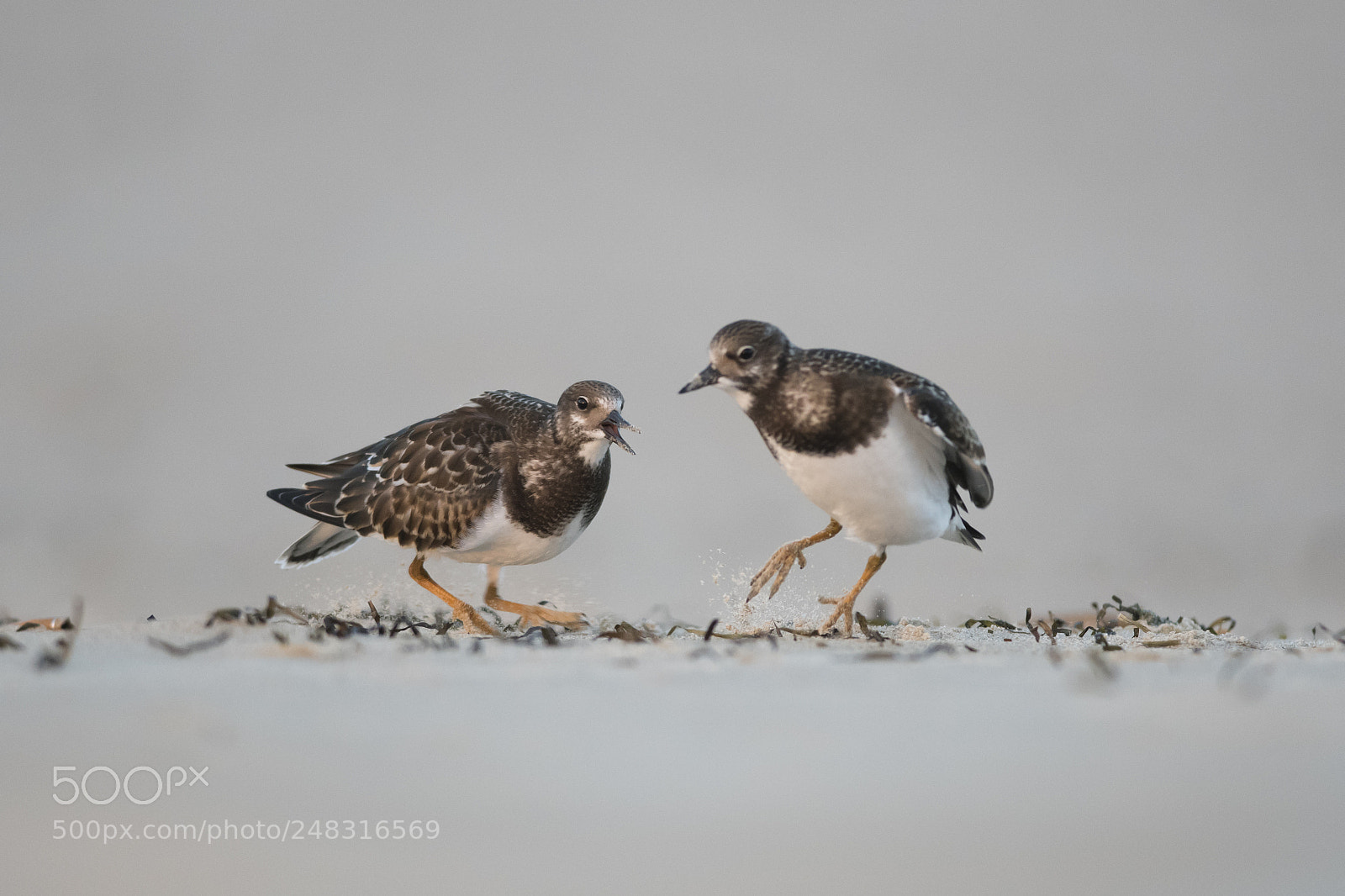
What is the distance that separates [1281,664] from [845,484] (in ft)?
6.43

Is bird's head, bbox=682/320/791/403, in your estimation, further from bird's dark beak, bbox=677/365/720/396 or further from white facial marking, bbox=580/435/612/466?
white facial marking, bbox=580/435/612/466

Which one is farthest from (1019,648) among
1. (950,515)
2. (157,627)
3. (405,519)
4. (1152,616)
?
(157,627)

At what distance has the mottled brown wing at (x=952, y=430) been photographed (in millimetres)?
5277

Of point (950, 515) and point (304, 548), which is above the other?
point (950, 515)

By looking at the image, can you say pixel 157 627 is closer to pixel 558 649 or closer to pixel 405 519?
pixel 405 519

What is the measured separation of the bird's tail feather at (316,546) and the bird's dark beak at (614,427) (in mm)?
2027

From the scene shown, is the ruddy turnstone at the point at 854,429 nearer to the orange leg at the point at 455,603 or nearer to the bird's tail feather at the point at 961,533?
the bird's tail feather at the point at 961,533

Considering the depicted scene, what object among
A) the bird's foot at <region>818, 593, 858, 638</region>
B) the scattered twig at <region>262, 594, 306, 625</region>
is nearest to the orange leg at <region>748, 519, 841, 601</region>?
the bird's foot at <region>818, 593, 858, 638</region>

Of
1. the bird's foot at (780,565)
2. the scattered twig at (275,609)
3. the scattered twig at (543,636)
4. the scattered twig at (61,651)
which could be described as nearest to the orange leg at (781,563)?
the bird's foot at (780,565)

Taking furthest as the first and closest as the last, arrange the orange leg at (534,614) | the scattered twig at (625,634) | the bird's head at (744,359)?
the orange leg at (534,614) < the scattered twig at (625,634) < the bird's head at (744,359)

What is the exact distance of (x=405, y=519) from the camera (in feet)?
20.5

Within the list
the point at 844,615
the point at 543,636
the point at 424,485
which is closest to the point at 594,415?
the point at 424,485

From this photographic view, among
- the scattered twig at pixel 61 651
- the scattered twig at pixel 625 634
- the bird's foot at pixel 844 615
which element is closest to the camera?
the scattered twig at pixel 61 651

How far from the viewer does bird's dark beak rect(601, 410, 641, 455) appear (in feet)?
19.2
